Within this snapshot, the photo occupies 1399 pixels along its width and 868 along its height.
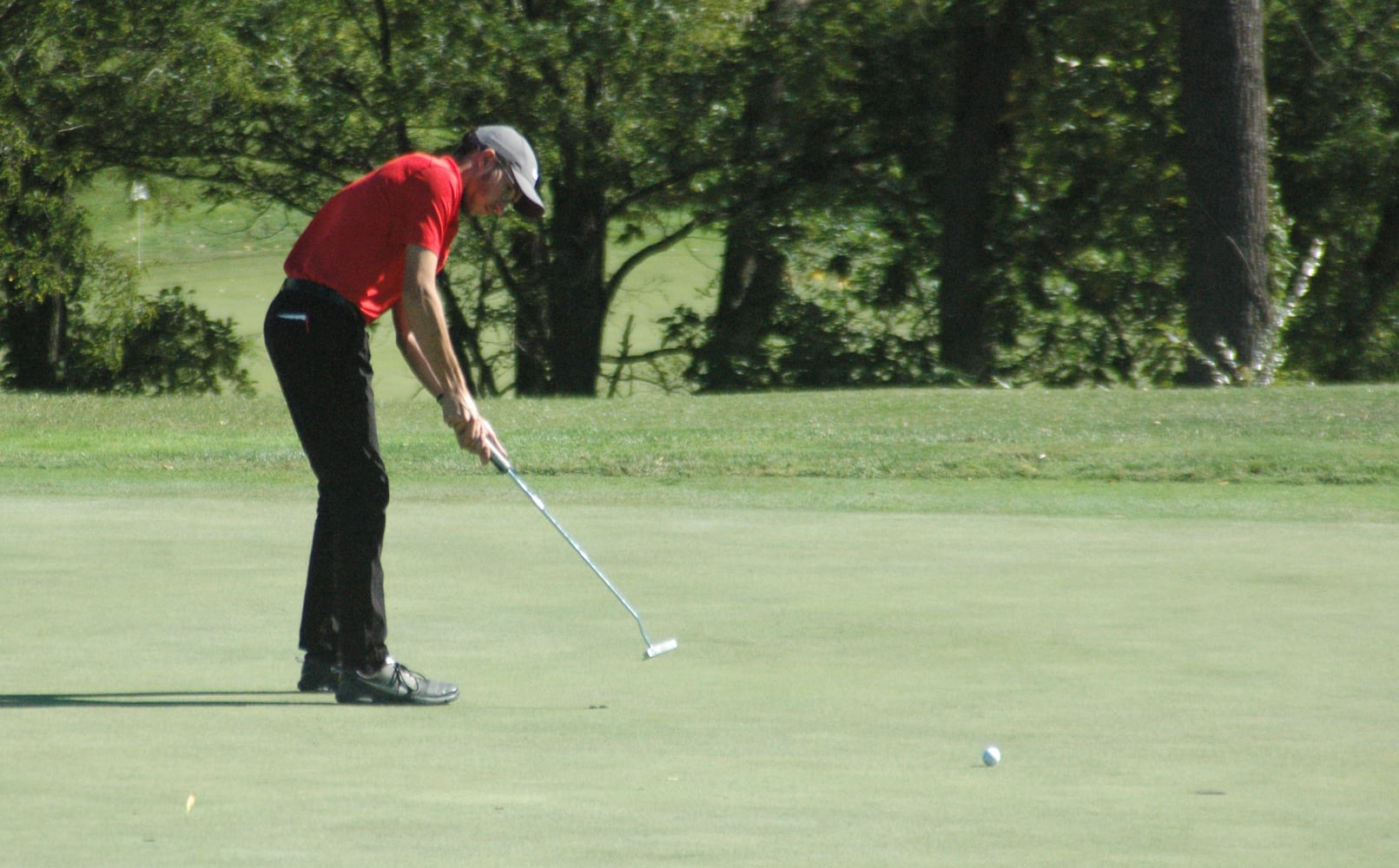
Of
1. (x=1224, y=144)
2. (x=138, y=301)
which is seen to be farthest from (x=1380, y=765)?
(x=138, y=301)

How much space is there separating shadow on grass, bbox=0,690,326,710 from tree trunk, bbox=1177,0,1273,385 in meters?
13.8

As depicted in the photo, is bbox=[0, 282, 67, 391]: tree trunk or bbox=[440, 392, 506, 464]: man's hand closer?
bbox=[440, 392, 506, 464]: man's hand

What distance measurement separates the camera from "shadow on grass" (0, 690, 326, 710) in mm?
5098

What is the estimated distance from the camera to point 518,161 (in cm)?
544

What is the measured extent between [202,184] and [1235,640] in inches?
735

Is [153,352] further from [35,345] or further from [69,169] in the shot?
[69,169]

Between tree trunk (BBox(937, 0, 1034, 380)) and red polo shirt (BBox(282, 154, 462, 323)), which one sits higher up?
tree trunk (BBox(937, 0, 1034, 380))

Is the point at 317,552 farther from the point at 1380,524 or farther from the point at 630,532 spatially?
the point at 1380,524

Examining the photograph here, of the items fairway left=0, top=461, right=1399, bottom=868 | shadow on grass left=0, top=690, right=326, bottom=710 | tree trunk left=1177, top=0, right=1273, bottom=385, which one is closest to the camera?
fairway left=0, top=461, right=1399, bottom=868

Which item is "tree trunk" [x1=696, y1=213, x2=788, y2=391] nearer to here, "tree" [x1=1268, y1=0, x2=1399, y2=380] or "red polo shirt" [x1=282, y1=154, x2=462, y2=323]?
"tree" [x1=1268, y1=0, x2=1399, y2=380]

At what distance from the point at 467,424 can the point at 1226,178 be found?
14.2 meters

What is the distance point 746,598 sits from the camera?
693 cm

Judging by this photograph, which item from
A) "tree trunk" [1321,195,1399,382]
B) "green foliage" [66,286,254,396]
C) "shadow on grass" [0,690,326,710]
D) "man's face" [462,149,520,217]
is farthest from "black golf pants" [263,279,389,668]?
"tree trunk" [1321,195,1399,382]

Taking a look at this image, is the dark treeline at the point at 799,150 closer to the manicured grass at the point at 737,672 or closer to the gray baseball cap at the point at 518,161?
the manicured grass at the point at 737,672
